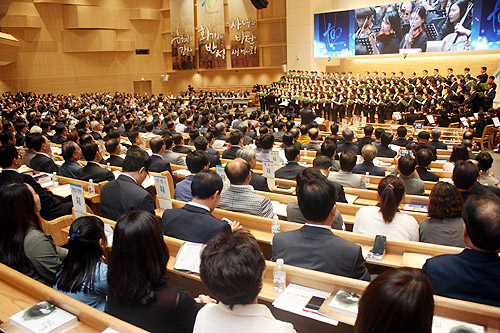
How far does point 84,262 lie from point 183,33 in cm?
2449

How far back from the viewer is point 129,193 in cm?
356

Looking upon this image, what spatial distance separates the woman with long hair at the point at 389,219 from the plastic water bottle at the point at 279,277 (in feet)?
3.65

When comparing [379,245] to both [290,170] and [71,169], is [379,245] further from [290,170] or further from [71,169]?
[71,169]

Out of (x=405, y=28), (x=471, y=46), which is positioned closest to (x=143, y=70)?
(x=405, y=28)

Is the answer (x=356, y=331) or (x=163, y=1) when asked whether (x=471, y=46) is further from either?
(x=163, y=1)

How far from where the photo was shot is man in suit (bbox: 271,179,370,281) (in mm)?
2324

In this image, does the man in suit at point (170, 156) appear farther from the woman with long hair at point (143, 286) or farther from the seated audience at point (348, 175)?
the woman with long hair at point (143, 286)

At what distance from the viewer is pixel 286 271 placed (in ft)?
7.70

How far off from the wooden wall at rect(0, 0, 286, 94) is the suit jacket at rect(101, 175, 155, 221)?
2015 cm

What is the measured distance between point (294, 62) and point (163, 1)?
10.7 m

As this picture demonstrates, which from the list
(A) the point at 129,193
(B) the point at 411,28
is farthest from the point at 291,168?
(B) the point at 411,28

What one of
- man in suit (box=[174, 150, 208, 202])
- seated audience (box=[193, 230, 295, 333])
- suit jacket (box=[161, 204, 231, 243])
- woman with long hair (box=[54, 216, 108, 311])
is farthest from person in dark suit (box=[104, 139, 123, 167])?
seated audience (box=[193, 230, 295, 333])

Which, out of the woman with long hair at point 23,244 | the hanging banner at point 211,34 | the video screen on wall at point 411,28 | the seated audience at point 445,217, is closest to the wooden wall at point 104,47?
the hanging banner at point 211,34

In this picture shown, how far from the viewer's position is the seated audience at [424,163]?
15.9 feet
